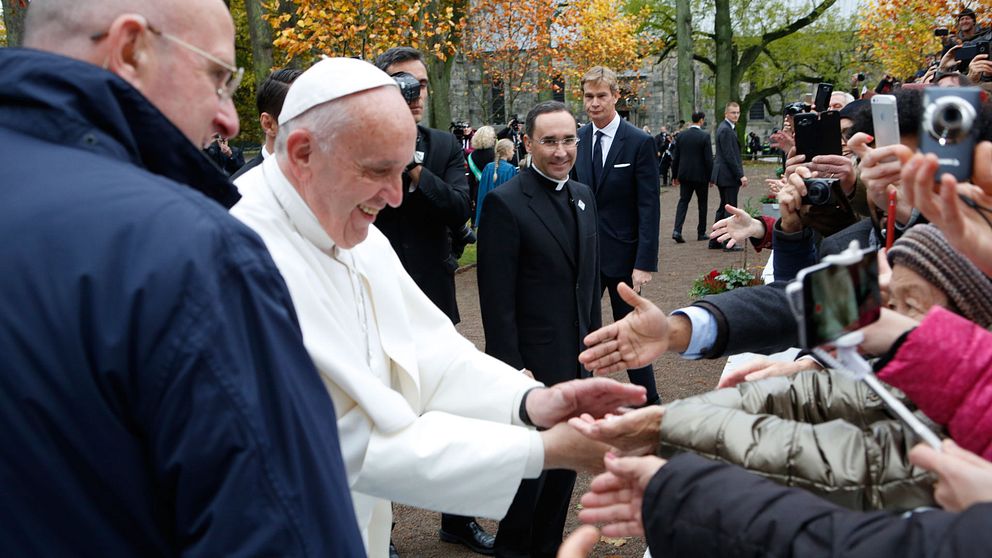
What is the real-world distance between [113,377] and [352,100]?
138 cm

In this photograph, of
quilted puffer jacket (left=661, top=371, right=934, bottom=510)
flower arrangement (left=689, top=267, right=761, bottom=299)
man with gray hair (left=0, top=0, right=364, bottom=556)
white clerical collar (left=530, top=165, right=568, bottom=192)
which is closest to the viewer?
man with gray hair (left=0, top=0, right=364, bottom=556)

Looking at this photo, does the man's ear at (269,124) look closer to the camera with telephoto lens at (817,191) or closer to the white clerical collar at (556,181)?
the white clerical collar at (556,181)

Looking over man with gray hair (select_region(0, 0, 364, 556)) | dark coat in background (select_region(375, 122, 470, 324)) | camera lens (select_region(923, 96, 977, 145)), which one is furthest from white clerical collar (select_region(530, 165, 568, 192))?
man with gray hair (select_region(0, 0, 364, 556))

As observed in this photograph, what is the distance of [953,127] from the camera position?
1785 millimetres

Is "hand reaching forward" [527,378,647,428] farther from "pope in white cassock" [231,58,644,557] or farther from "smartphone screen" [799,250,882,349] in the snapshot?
"smartphone screen" [799,250,882,349]

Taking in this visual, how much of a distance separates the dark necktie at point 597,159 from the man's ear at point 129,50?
541cm

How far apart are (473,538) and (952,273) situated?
3.32m

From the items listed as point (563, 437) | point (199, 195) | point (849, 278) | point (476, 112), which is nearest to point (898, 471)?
point (849, 278)

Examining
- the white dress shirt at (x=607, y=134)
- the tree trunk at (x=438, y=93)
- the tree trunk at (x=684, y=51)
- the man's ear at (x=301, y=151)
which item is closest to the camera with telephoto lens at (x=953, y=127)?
the man's ear at (x=301, y=151)

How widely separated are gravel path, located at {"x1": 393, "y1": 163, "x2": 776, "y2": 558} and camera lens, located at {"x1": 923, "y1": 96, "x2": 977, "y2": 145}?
3.25 metres

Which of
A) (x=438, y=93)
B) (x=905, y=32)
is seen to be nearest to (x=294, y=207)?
(x=438, y=93)

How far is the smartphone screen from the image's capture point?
1.48 metres

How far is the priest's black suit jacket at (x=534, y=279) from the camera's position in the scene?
4543mm

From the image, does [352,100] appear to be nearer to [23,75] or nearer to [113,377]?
[23,75]
